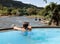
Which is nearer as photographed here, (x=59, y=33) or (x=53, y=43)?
(x=53, y=43)

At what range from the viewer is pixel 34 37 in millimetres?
8656

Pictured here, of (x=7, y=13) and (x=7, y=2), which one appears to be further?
(x=7, y=2)

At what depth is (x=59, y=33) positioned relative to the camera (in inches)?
366

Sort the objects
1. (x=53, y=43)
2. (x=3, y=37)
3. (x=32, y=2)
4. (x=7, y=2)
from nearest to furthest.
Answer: (x=53, y=43), (x=3, y=37), (x=32, y=2), (x=7, y=2)

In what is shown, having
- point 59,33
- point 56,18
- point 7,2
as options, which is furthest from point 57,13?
point 7,2

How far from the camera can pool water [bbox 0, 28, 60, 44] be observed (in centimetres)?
784

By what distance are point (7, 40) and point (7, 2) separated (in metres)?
30.7

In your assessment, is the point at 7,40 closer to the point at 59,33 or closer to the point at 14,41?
the point at 14,41

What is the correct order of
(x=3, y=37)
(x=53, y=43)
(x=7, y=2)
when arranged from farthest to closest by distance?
(x=7, y=2) < (x=3, y=37) < (x=53, y=43)

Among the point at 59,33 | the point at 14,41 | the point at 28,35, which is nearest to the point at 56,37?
A: the point at 59,33

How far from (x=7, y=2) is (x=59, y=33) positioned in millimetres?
29734

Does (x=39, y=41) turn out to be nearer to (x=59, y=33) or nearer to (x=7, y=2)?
(x=59, y=33)

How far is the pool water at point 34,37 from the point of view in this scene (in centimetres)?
784

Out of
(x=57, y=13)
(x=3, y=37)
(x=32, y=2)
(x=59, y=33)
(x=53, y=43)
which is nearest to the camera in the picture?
(x=53, y=43)
